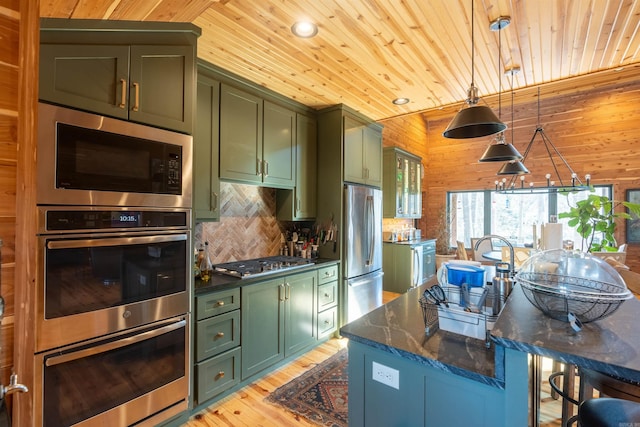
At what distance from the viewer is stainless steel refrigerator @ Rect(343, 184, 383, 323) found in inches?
135

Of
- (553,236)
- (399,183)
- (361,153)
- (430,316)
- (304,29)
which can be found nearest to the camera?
(430,316)

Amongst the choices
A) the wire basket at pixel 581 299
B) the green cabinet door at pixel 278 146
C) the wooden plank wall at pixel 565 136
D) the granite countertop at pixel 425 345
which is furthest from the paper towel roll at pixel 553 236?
the wooden plank wall at pixel 565 136

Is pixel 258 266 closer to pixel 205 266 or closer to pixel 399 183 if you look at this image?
pixel 205 266

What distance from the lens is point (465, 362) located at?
1.12m

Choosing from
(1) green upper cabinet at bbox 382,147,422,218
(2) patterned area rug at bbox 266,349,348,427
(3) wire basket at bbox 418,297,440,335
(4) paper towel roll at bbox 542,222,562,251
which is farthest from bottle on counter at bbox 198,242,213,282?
(1) green upper cabinet at bbox 382,147,422,218

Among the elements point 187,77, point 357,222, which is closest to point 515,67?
point 357,222

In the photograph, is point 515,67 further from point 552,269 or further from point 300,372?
point 300,372

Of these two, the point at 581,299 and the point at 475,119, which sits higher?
the point at 475,119

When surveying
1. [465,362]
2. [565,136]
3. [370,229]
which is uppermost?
[565,136]

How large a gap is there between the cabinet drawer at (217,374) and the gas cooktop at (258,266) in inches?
23.9

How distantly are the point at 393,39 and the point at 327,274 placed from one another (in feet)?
7.43

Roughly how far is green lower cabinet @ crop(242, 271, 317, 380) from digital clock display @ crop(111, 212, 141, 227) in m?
1.00

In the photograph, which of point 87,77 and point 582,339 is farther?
point 87,77

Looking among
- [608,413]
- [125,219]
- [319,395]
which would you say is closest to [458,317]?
[608,413]
